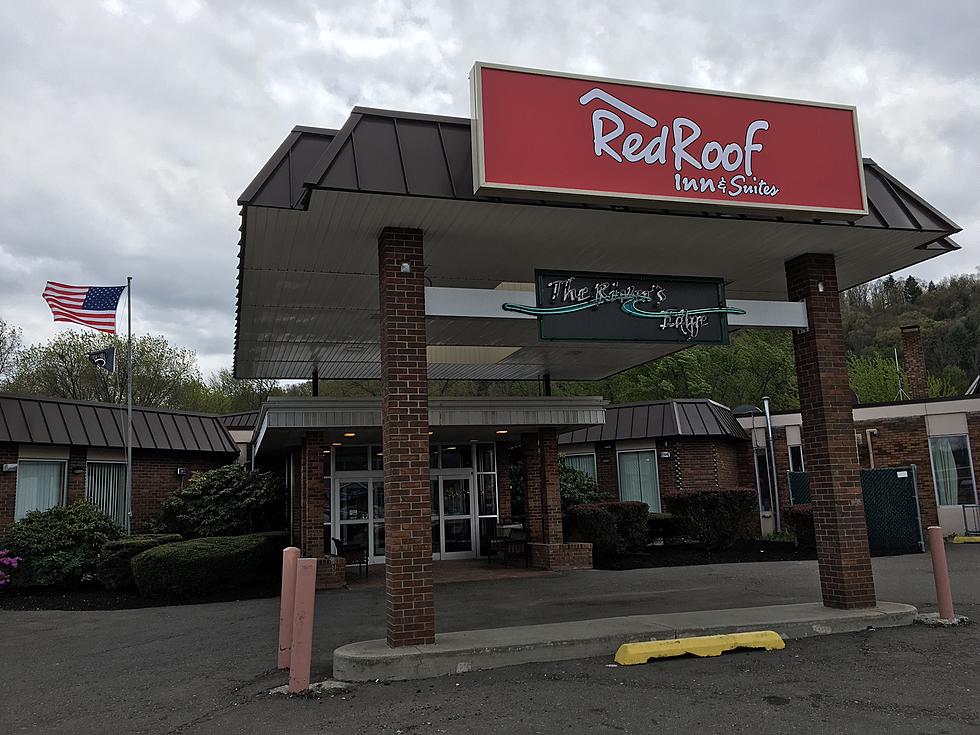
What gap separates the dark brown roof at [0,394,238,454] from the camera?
16.2 m

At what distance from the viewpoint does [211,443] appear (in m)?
21.2

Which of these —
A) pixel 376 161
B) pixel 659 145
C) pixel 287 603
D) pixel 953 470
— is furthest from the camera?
pixel 953 470

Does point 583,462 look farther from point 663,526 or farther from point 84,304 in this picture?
point 84,304

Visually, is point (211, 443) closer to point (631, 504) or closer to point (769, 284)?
point (631, 504)

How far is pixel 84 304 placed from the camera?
18.1 meters

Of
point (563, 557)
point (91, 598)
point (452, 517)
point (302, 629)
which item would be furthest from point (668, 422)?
point (302, 629)

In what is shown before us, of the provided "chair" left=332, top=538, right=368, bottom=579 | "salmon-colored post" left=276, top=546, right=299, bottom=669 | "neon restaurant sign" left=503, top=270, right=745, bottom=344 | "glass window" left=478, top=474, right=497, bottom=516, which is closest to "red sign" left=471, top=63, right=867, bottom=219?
"neon restaurant sign" left=503, top=270, right=745, bottom=344

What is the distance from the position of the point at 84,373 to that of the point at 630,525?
1088 inches

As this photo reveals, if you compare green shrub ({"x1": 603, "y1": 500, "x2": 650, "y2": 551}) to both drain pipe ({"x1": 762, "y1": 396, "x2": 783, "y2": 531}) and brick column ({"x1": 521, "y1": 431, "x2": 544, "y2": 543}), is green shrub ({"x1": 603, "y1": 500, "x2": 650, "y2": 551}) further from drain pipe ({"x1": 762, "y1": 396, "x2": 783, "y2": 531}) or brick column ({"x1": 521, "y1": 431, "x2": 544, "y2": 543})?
drain pipe ({"x1": 762, "y1": 396, "x2": 783, "y2": 531})

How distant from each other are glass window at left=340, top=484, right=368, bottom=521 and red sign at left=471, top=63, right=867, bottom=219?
37.8 ft

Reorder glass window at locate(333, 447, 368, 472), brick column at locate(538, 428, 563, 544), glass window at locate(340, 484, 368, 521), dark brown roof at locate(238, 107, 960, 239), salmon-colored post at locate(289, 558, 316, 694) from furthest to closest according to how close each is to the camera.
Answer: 1. glass window at locate(333, 447, 368, 472)
2. glass window at locate(340, 484, 368, 521)
3. brick column at locate(538, 428, 563, 544)
4. dark brown roof at locate(238, 107, 960, 239)
5. salmon-colored post at locate(289, 558, 316, 694)

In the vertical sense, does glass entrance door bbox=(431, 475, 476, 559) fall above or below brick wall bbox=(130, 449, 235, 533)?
below

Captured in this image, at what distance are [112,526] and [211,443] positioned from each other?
18.5 ft

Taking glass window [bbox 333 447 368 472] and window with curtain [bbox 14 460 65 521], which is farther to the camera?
glass window [bbox 333 447 368 472]
